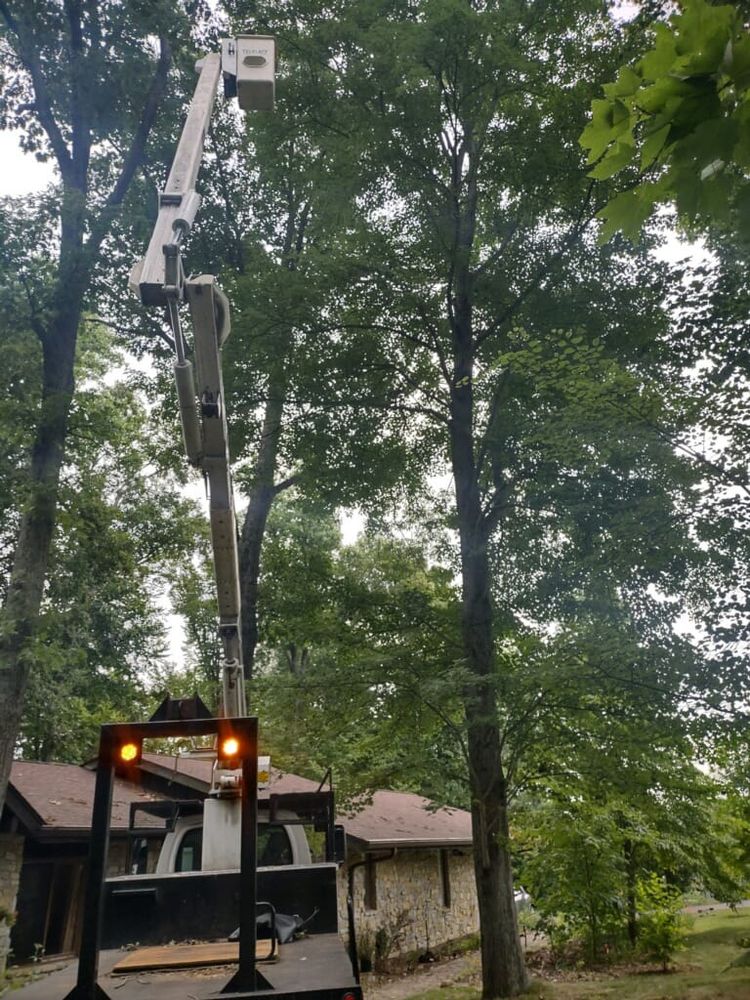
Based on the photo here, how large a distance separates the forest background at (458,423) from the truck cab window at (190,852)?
342 centimetres

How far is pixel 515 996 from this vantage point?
10.2m

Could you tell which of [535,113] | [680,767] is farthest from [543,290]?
[680,767]

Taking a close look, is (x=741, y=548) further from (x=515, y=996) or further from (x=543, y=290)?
(x=515, y=996)

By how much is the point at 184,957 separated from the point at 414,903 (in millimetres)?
14792

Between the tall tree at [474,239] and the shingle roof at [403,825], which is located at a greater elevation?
the tall tree at [474,239]

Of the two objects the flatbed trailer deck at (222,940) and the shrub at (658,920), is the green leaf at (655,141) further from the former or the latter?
the shrub at (658,920)

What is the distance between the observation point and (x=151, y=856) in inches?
581

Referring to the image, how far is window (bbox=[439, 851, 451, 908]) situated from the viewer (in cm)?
1947

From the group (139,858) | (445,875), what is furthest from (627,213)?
(445,875)

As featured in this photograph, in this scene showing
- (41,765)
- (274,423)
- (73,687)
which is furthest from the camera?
(73,687)

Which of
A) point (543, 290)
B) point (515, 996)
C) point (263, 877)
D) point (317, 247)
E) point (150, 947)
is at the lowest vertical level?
point (515, 996)

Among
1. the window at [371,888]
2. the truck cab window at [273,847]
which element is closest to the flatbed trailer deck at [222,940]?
the truck cab window at [273,847]

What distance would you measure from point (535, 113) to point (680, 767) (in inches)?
412

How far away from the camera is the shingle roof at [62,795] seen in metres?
12.9
